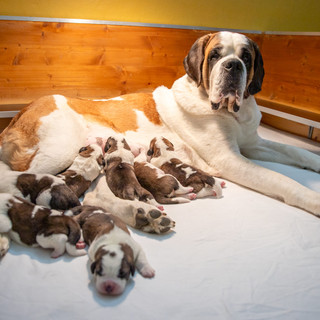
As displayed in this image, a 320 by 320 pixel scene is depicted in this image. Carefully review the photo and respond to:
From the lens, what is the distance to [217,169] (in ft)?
8.04

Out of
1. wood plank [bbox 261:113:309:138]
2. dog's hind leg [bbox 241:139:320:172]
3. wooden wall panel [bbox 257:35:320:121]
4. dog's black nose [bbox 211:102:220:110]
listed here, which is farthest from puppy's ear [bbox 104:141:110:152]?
wood plank [bbox 261:113:309:138]

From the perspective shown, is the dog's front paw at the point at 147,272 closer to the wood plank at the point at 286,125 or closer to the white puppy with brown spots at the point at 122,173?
the white puppy with brown spots at the point at 122,173

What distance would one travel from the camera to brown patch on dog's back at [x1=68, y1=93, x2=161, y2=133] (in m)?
2.45

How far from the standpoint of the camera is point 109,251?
139 centimetres

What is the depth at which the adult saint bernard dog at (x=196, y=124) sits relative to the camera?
214 centimetres

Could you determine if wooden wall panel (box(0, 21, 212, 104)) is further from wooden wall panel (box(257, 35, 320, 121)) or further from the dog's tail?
the dog's tail

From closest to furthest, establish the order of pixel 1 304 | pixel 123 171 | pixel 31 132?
pixel 1 304 < pixel 123 171 < pixel 31 132

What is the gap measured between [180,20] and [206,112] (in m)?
1.57

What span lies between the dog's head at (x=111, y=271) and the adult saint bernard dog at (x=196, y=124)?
0.87 metres

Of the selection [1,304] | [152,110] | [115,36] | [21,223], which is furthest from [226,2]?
[1,304]

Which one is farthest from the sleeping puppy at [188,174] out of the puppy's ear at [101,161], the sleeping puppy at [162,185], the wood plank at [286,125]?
the wood plank at [286,125]

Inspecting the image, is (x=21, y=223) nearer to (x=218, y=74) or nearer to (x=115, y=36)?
(x=218, y=74)

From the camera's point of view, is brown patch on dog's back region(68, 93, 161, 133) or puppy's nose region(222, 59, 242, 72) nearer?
puppy's nose region(222, 59, 242, 72)

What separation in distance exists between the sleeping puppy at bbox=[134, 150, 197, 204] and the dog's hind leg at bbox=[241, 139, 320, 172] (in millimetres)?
926
